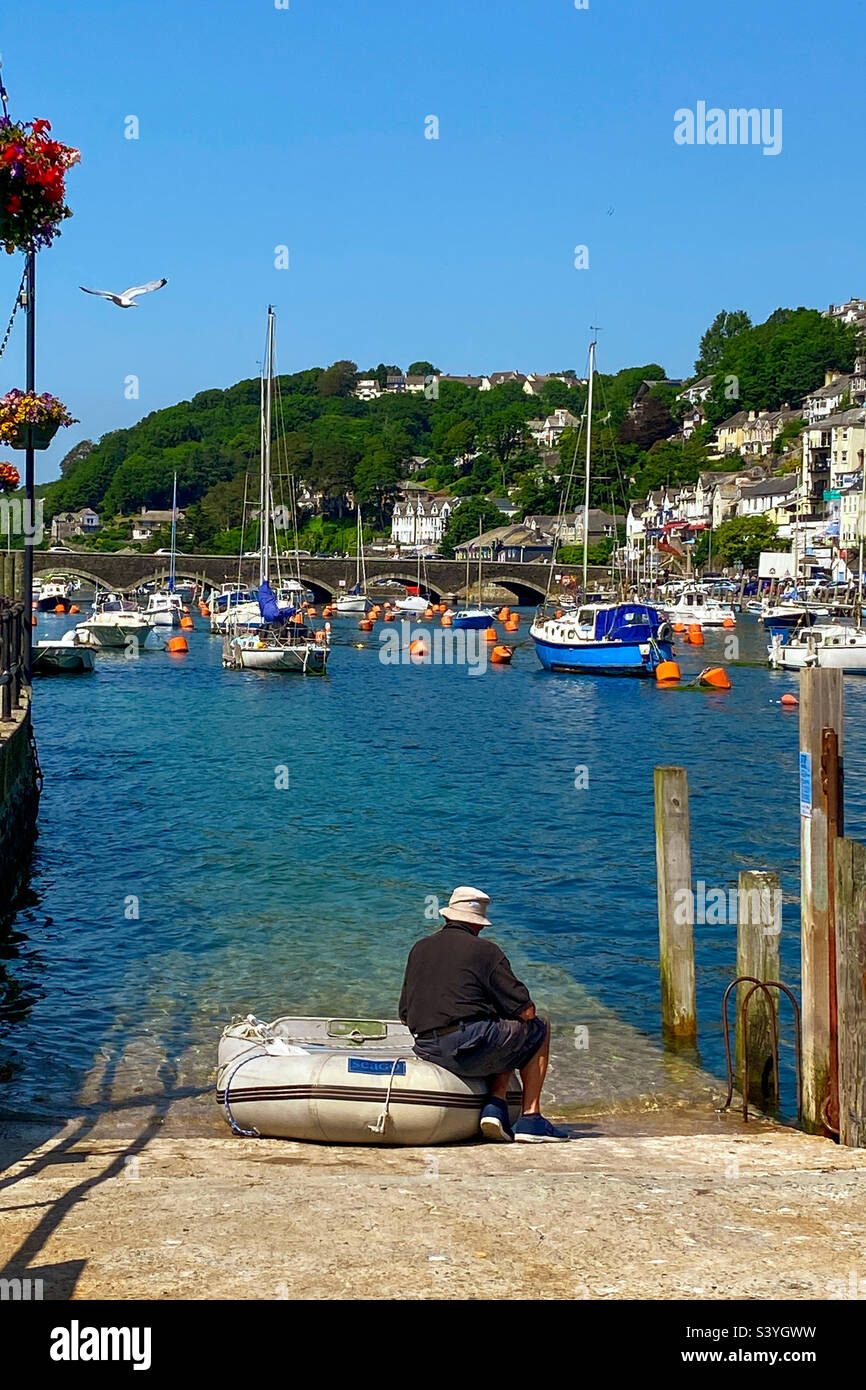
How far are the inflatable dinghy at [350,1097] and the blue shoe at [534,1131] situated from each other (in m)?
0.09

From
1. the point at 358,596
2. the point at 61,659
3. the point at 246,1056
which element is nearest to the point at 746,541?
the point at 358,596

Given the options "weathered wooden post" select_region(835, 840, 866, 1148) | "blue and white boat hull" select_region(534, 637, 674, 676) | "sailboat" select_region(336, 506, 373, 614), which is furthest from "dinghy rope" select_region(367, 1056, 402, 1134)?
"sailboat" select_region(336, 506, 373, 614)

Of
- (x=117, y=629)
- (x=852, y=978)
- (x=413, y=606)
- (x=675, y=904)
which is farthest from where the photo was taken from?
(x=413, y=606)

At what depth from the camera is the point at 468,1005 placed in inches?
405

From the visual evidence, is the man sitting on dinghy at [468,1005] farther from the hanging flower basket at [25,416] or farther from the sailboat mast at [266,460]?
the sailboat mast at [266,460]

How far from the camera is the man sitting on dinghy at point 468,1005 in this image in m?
10.3

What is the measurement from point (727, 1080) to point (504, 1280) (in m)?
7.00

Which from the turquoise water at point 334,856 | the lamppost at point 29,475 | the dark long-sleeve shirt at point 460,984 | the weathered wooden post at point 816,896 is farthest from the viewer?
the lamppost at point 29,475

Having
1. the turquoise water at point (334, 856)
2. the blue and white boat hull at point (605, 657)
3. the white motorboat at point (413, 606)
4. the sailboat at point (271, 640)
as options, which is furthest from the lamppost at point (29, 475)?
the white motorboat at point (413, 606)

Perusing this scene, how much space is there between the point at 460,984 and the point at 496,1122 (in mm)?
1093

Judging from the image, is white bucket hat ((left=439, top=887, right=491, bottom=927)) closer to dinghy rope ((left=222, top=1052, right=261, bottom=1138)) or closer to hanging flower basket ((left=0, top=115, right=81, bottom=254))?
dinghy rope ((left=222, top=1052, right=261, bottom=1138))

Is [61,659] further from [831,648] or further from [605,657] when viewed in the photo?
[831,648]

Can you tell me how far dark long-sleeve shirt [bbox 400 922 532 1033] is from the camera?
405 inches
